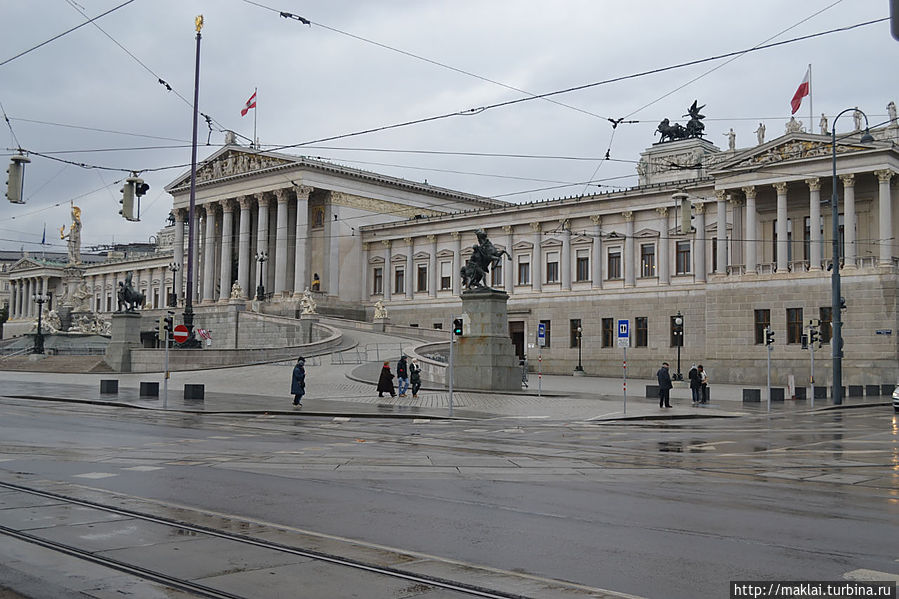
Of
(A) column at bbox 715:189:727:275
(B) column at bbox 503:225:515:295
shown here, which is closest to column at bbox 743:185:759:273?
(A) column at bbox 715:189:727:275

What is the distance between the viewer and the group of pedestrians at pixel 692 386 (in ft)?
A: 111

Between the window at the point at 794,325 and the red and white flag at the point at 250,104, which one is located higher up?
the red and white flag at the point at 250,104

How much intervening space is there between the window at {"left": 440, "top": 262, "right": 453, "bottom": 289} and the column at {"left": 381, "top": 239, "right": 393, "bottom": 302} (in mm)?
7106

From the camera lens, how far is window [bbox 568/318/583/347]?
243 feet

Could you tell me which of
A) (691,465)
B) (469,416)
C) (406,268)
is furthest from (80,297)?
(691,465)

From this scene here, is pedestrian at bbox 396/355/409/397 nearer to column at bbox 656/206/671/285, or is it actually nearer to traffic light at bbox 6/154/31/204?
traffic light at bbox 6/154/31/204

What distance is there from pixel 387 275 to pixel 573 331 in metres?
25.3

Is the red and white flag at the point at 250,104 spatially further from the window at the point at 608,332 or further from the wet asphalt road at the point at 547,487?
the wet asphalt road at the point at 547,487

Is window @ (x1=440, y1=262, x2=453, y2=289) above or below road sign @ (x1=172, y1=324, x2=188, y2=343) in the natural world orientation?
above

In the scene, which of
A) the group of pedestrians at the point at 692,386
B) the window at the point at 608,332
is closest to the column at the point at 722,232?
the window at the point at 608,332

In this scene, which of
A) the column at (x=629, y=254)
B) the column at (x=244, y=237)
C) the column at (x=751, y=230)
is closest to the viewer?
the column at (x=751, y=230)

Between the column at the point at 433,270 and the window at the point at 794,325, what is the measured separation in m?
37.5

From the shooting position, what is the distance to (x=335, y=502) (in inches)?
453

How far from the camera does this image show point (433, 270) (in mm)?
87562
